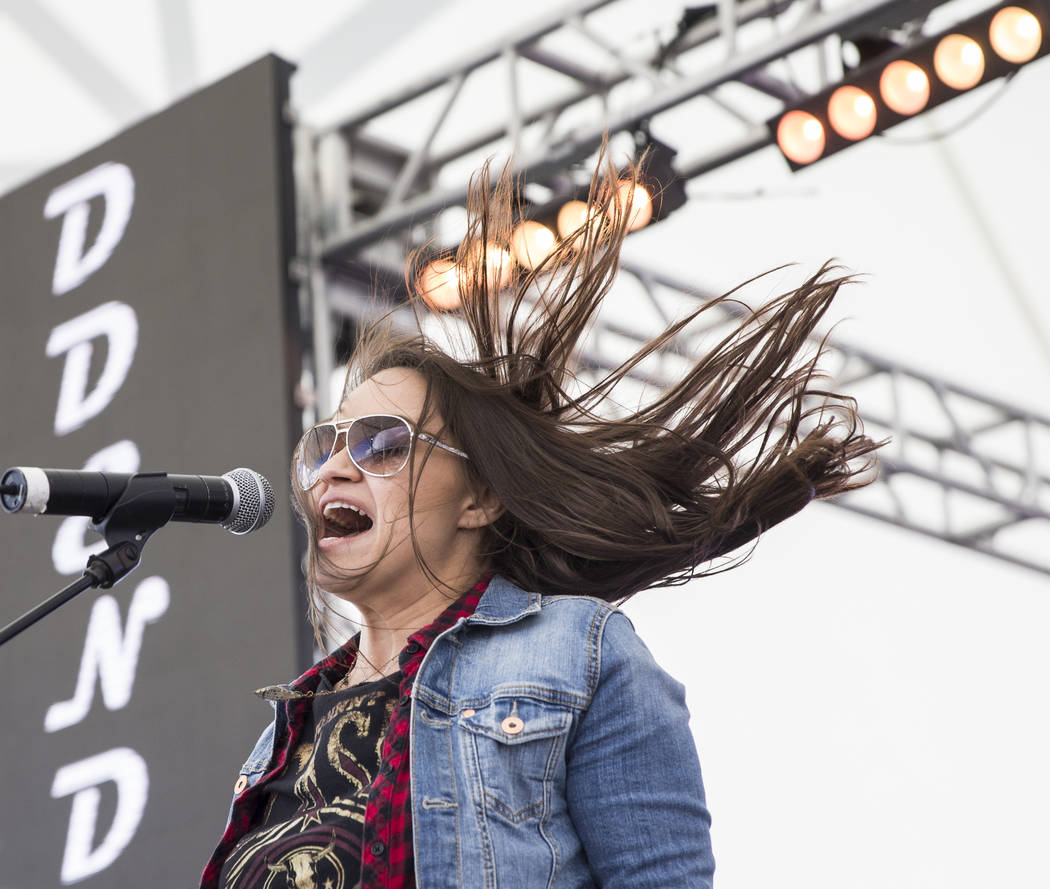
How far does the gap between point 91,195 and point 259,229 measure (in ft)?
2.40

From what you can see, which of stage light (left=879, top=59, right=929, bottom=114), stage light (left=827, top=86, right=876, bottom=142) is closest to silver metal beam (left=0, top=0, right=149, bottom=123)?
stage light (left=827, top=86, right=876, bottom=142)

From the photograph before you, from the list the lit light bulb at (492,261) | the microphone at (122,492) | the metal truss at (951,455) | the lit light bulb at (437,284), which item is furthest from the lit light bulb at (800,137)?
the microphone at (122,492)

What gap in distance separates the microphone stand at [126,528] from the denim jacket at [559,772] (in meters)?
0.33

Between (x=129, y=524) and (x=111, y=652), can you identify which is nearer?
(x=129, y=524)

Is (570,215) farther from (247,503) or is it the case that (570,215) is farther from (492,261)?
(247,503)

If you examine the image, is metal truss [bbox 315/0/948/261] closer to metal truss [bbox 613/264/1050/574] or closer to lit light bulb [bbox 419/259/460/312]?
metal truss [bbox 613/264/1050/574]

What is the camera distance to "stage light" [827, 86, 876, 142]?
4238 millimetres

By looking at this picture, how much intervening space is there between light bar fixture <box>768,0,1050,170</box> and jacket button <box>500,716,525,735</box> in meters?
2.90

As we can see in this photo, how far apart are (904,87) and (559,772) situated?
2.99 m

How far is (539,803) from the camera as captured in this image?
1.63m

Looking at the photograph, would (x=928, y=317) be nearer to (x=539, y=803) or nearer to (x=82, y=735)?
(x=82, y=735)

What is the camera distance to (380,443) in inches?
77.2

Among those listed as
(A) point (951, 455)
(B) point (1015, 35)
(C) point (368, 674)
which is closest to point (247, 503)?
(C) point (368, 674)

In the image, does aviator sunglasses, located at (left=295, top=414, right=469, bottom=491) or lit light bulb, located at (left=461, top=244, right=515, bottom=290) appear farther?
lit light bulb, located at (left=461, top=244, right=515, bottom=290)
